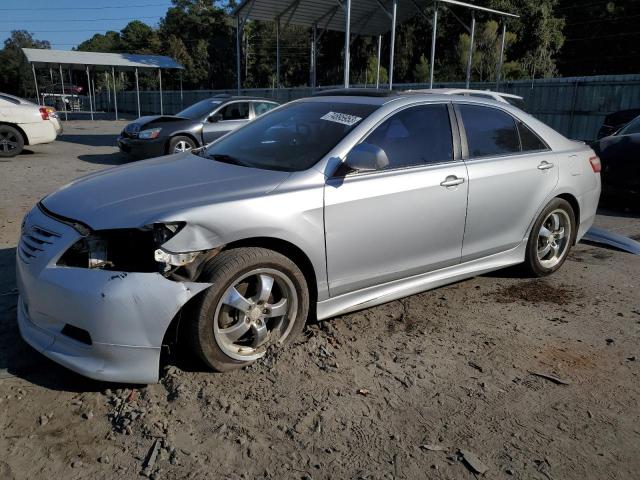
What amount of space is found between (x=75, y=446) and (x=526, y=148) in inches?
160

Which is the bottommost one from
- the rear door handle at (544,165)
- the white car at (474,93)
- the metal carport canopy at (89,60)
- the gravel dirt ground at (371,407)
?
the gravel dirt ground at (371,407)

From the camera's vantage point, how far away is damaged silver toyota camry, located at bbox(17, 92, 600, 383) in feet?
9.37

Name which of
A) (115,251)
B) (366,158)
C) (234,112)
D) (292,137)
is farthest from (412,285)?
(234,112)

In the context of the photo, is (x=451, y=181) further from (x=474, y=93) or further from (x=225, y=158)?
(x=474, y=93)

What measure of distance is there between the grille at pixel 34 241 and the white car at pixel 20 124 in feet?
36.0

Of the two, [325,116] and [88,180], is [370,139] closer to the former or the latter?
[325,116]

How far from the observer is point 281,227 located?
320 cm

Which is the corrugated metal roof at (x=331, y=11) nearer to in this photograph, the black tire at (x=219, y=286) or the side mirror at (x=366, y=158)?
the side mirror at (x=366, y=158)

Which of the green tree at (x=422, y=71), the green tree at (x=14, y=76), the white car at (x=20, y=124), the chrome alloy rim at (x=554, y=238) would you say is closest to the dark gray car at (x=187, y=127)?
the white car at (x=20, y=124)

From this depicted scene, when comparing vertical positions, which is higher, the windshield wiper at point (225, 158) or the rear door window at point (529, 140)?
the rear door window at point (529, 140)

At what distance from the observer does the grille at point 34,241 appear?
2973 mm

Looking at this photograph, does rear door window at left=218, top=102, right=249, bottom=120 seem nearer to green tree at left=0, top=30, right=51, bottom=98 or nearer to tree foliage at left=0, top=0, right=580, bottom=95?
tree foliage at left=0, top=0, right=580, bottom=95

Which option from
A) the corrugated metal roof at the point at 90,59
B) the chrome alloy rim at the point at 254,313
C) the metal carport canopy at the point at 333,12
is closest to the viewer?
the chrome alloy rim at the point at 254,313

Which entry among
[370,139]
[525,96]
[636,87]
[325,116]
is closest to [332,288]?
[370,139]
